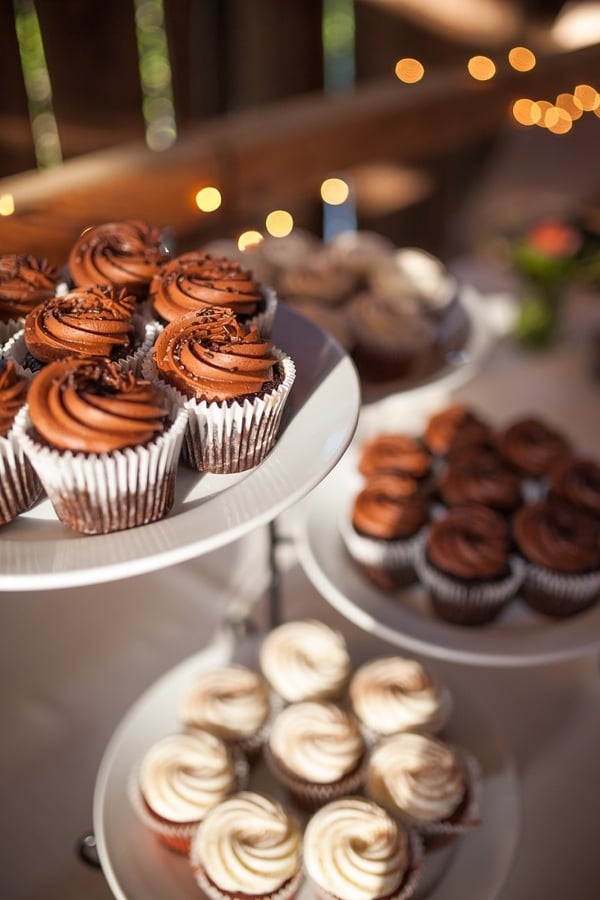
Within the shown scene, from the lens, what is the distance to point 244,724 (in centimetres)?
168

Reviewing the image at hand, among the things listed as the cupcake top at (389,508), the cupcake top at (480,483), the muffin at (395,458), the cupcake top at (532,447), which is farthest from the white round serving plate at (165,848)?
the cupcake top at (532,447)

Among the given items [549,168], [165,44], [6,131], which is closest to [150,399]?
[6,131]

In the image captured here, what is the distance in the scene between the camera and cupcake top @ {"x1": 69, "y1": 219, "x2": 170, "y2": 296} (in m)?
1.46

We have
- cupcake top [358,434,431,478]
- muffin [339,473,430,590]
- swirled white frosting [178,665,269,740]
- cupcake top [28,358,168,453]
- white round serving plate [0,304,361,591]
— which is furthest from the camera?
cupcake top [358,434,431,478]

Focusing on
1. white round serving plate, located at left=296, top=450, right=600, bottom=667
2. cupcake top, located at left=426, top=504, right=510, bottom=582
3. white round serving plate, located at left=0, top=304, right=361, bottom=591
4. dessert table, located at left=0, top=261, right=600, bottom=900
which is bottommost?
dessert table, located at left=0, top=261, right=600, bottom=900

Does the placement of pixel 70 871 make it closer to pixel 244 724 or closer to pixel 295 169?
pixel 244 724

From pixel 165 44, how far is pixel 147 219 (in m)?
1.44

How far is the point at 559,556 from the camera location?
189cm

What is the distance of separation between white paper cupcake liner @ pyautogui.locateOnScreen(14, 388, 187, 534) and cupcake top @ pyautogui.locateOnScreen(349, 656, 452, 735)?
2.49ft

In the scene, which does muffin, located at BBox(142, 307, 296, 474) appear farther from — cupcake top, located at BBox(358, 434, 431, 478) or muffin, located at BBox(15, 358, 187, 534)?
cupcake top, located at BBox(358, 434, 431, 478)

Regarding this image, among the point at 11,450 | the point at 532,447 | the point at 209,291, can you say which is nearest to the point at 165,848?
the point at 11,450

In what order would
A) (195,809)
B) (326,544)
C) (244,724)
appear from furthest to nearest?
(326,544), (244,724), (195,809)

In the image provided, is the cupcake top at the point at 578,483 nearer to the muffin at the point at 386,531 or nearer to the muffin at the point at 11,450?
the muffin at the point at 386,531

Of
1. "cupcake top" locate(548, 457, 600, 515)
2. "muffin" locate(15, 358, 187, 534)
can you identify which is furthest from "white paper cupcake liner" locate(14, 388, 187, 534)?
"cupcake top" locate(548, 457, 600, 515)
